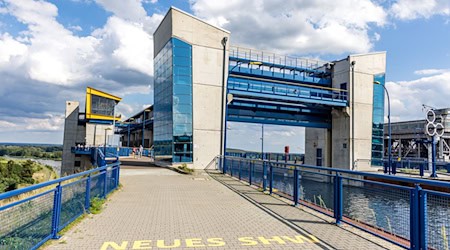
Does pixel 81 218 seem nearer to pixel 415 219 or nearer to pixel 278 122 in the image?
pixel 415 219

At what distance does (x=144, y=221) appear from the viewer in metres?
7.28

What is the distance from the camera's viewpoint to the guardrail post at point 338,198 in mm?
7211

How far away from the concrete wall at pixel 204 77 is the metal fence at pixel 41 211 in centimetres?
1878

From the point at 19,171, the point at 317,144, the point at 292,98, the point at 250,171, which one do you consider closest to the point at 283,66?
the point at 292,98

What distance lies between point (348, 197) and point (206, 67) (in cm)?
2159

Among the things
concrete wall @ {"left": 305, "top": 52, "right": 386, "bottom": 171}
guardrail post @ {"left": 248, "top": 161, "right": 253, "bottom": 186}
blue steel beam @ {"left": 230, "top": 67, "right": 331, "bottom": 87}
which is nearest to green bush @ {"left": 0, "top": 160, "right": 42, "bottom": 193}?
blue steel beam @ {"left": 230, "top": 67, "right": 331, "bottom": 87}

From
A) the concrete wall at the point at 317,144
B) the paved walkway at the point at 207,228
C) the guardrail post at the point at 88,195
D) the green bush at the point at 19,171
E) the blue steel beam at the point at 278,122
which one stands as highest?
the blue steel beam at the point at 278,122

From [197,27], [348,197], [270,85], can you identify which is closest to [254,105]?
[270,85]

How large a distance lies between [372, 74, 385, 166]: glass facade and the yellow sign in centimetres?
3510

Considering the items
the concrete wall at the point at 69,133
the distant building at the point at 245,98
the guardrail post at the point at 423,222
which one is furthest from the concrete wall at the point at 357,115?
the concrete wall at the point at 69,133

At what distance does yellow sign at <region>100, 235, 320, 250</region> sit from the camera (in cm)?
543

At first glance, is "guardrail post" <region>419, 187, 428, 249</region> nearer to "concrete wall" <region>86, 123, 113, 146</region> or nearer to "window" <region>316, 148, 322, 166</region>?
"window" <region>316, 148, 322, 166</region>

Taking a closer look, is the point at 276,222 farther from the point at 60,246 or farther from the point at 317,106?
the point at 317,106

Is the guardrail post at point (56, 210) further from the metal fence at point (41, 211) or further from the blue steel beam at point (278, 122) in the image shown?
the blue steel beam at point (278, 122)
